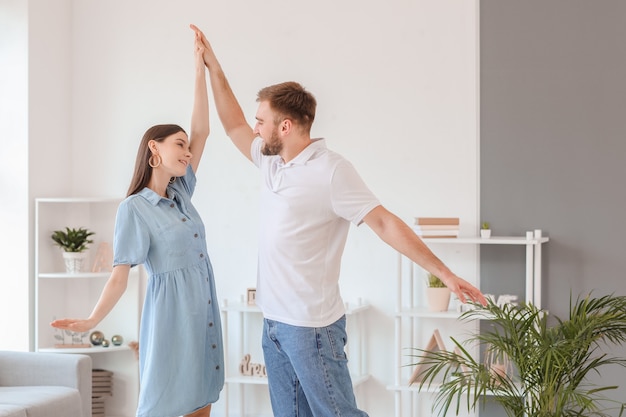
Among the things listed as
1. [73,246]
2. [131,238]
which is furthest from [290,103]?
[73,246]

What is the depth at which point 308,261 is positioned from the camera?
9.12 ft

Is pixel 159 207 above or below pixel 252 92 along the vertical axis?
below

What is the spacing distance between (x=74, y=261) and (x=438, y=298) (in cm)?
209

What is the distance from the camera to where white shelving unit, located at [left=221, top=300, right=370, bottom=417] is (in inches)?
190

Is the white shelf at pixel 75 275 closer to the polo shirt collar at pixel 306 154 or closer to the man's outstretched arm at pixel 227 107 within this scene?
the man's outstretched arm at pixel 227 107

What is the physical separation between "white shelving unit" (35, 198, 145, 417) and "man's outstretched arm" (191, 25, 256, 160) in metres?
2.08

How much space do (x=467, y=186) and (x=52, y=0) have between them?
2668 millimetres

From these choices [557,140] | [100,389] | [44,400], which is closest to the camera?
[44,400]

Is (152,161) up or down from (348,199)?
up

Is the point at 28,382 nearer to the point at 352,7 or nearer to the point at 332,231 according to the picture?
the point at 332,231

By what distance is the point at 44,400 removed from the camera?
4.02m

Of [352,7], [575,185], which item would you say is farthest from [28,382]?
[575,185]

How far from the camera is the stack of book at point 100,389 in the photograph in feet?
17.1

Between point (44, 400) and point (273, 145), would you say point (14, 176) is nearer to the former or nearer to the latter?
point (44, 400)
